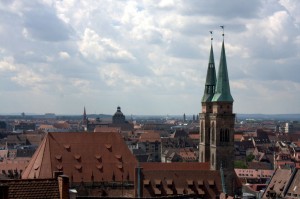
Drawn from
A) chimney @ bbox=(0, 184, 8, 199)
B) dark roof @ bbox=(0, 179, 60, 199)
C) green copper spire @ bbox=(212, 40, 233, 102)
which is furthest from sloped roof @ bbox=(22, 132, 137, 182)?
chimney @ bbox=(0, 184, 8, 199)

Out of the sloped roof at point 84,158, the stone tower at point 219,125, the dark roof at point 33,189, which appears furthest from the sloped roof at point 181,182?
the dark roof at point 33,189

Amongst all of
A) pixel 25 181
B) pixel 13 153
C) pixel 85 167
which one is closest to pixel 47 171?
pixel 85 167

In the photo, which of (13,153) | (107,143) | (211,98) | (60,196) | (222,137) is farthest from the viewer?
(13,153)

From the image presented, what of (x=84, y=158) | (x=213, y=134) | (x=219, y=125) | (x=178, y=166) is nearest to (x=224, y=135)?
(x=219, y=125)

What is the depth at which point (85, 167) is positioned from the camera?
8444 centimetres

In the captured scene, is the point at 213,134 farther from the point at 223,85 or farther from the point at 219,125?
the point at 223,85

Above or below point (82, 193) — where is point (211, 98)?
above

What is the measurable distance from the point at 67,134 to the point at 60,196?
5768 cm

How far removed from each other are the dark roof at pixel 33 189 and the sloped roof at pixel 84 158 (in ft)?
176

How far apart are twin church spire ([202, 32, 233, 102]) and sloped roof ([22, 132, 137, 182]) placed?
25.6 meters

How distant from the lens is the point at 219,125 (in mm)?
102562

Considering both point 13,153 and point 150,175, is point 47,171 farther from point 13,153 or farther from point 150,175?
point 13,153

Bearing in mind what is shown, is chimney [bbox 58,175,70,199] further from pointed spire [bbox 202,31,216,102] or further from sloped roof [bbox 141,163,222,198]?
pointed spire [bbox 202,31,216,102]

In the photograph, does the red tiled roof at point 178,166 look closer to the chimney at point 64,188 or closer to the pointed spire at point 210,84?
the pointed spire at point 210,84
